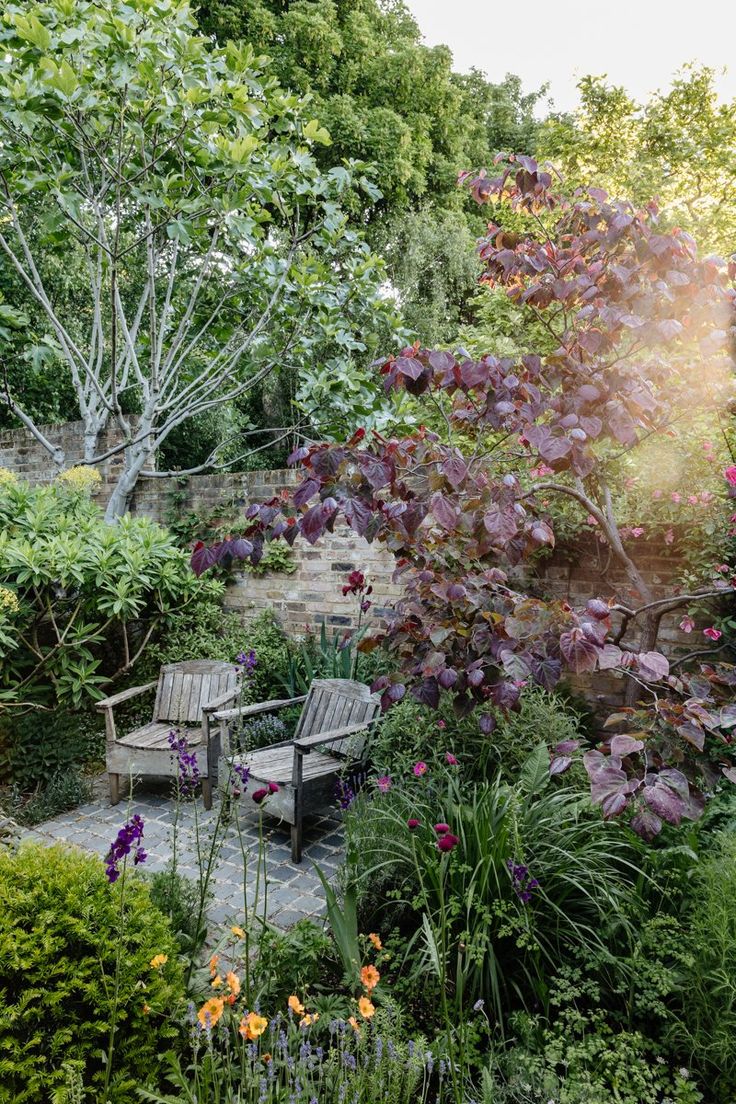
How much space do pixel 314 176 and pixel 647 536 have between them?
12.1 feet

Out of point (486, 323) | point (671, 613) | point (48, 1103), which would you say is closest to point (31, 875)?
point (48, 1103)

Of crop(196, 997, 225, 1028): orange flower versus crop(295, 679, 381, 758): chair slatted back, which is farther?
crop(295, 679, 381, 758): chair slatted back

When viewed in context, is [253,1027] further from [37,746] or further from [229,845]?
[37,746]

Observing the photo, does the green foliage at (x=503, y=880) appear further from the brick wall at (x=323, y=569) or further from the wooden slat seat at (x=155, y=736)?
the wooden slat seat at (x=155, y=736)

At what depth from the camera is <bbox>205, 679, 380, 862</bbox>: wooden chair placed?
11.5ft

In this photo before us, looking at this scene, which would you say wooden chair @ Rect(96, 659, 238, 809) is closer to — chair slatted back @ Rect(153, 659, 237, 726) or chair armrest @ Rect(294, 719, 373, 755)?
chair slatted back @ Rect(153, 659, 237, 726)

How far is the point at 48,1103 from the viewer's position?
5.22ft

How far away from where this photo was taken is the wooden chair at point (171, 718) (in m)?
4.09

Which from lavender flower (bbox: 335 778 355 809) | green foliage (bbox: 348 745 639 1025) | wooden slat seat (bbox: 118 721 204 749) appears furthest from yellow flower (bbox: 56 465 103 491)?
green foliage (bbox: 348 745 639 1025)

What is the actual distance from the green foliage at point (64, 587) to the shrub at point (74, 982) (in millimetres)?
2356

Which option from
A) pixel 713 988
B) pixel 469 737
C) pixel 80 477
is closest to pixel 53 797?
pixel 80 477

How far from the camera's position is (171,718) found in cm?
468

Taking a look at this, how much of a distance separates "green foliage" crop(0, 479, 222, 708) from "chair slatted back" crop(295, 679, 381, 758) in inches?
53.7

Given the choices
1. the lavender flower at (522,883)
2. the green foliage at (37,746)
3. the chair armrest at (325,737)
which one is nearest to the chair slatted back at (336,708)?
the chair armrest at (325,737)
